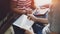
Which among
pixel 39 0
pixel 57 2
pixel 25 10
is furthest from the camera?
pixel 39 0

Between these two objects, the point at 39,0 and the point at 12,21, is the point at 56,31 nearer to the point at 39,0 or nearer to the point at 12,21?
the point at 12,21

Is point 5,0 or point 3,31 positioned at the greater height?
point 5,0

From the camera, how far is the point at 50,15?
2.67 feet

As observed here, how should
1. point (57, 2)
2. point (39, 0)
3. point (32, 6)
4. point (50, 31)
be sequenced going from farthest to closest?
point (39, 0) < point (32, 6) < point (50, 31) < point (57, 2)

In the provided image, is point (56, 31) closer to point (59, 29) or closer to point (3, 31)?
point (59, 29)

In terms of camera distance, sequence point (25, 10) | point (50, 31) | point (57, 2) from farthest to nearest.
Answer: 1. point (25, 10)
2. point (50, 31)
3. point (57, 2)

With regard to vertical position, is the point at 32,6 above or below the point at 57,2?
below

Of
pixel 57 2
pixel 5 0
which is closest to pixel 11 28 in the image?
pixel 5 0

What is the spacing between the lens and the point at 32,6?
1.41m

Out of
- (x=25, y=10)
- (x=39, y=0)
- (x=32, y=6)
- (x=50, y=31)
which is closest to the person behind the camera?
(x=50, y=31)

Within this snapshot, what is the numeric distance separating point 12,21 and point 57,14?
306mm

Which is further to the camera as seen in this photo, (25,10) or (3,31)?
(25,10)

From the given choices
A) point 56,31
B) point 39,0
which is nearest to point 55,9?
point 56,31

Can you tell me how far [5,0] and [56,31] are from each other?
1.10ft
